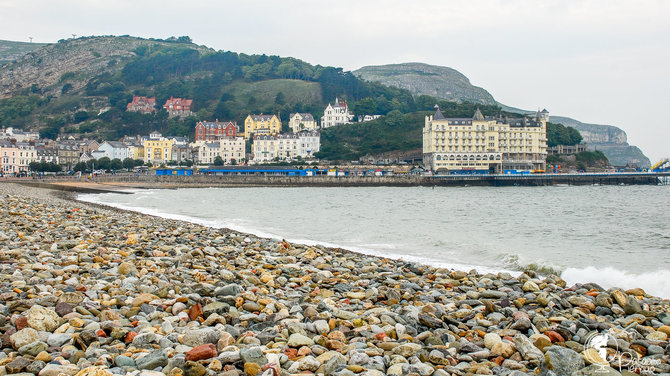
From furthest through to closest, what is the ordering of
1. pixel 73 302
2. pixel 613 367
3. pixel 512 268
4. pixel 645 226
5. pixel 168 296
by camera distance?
1. pixel 645 226
2. pixel 512 268
3. pixel 168 296
4. pixel 73 302
5. pixel 613 367

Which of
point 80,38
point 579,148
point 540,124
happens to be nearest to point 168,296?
point 540,124

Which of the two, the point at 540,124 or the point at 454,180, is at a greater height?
the point at 540,124

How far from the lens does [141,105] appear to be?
134500 millimetres

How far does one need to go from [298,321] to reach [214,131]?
4206 inches

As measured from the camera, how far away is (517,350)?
4.67 meters

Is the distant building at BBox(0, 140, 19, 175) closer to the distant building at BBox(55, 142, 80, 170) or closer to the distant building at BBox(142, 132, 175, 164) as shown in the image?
the distant building at BBox(55, 142, 80, 170)

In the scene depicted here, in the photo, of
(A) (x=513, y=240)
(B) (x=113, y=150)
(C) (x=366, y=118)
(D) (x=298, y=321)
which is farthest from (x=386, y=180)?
(D) (x=298, y=321)

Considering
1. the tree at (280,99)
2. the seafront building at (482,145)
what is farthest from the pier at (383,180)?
the tree at (280,99)

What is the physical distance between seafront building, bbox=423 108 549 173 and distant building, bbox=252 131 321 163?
22.1 metres

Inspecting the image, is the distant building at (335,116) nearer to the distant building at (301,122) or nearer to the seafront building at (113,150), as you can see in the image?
the distant building at (301,122)

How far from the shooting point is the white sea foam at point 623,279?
8.58 m

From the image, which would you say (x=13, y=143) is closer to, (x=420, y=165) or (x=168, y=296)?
(x=420, y=165)

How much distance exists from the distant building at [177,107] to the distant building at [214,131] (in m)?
25.6

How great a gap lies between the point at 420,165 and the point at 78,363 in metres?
90.8
